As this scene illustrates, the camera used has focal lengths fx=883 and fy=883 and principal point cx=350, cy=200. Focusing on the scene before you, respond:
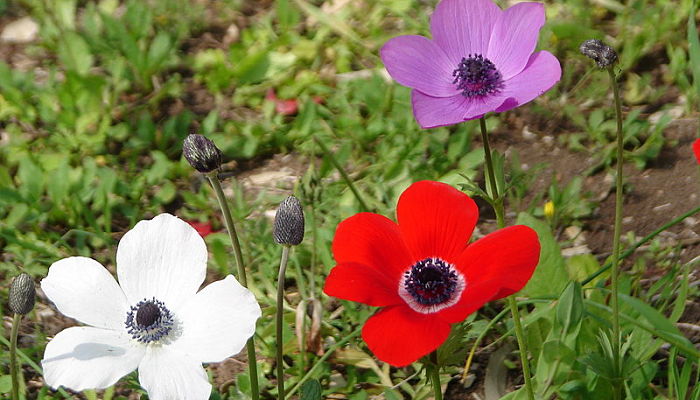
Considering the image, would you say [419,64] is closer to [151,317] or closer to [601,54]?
[601,54]

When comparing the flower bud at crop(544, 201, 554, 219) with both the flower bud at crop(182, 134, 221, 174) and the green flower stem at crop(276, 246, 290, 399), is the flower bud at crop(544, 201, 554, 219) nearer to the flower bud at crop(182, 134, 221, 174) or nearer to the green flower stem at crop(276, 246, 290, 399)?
the green flower stem at crop(276, 246, 290, 399)

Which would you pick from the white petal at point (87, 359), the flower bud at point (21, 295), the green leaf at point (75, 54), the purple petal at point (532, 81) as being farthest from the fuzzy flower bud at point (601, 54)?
the green leaf at point (75, 54)

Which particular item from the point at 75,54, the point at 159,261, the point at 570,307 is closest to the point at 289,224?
the point at 159,261

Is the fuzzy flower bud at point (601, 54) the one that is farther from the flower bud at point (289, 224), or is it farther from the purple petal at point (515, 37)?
the flower bud at point (289, 224)

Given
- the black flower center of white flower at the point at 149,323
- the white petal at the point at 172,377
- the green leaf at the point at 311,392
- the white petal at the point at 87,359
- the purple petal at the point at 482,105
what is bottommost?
the green leaf at the point at 311,392

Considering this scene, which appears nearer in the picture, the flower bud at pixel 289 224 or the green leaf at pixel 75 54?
the flower bud at pixel 289 224

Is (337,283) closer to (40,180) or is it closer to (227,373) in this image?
(227,373)
